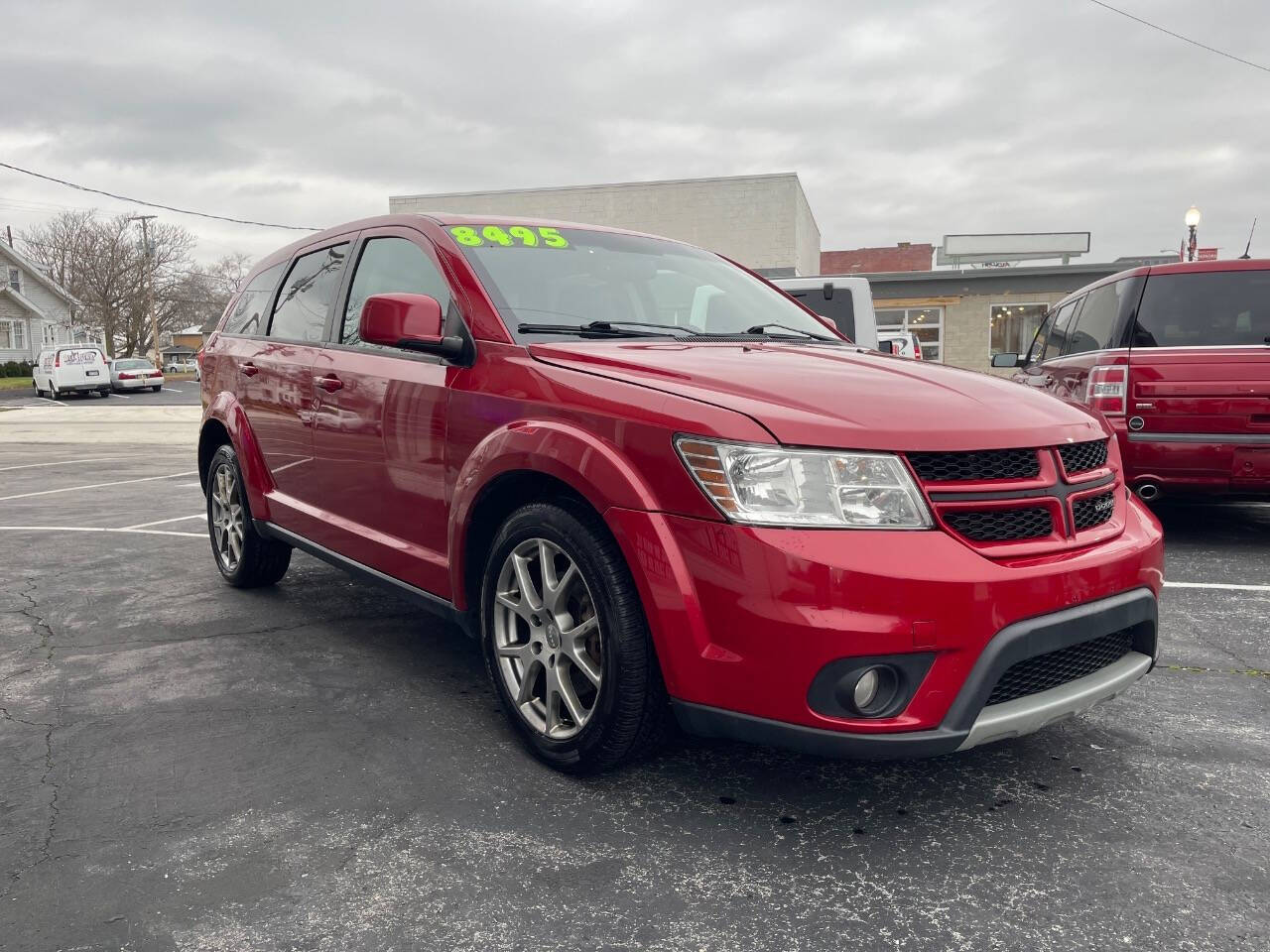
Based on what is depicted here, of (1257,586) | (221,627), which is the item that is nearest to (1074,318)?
(1257,586)

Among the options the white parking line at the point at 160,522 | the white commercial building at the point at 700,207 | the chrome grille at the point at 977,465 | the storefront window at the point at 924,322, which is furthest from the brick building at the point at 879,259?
the chrome grille at the point at 977,465

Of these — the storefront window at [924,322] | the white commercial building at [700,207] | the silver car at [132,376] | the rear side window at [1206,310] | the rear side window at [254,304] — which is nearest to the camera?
the rear side window at [254,304]

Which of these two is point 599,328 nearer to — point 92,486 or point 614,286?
point 614,286

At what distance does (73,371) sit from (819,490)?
38.6 meters

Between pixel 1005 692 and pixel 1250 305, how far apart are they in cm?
467

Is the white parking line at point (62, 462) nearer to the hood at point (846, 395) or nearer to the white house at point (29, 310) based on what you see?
the hood at point (846, 395)

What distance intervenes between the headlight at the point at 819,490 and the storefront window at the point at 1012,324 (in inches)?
1172

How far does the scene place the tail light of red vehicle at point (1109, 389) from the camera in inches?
243

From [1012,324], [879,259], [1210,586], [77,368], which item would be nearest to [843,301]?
[1210,586]

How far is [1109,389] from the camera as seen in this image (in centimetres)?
623

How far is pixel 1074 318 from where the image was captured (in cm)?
739

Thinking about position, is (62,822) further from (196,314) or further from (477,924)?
(196,314)

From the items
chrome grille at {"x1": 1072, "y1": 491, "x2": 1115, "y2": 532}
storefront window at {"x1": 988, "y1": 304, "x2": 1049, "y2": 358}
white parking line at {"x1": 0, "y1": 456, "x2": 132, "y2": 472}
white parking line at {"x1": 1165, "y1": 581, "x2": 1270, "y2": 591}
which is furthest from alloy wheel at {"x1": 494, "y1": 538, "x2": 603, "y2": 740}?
storefront window at {"x1": 988, "y1": 304, "x2": 1049, "y2": 358}

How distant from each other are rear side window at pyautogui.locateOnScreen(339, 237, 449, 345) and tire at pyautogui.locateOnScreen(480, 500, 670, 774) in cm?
98
